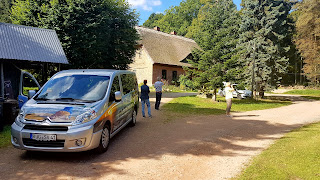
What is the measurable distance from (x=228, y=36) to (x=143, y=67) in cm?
1773

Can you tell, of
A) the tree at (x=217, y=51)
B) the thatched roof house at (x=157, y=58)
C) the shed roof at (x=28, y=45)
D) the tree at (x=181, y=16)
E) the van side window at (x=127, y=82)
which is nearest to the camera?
the van side window at (x=127, y=82)

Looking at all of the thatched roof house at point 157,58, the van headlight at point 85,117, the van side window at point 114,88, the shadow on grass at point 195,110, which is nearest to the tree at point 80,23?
the shadow on grass at point 195,110

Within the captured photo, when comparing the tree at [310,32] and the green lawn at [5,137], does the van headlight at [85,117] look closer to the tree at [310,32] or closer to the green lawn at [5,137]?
the green lawn at [5,137]

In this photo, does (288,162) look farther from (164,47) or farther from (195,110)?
(164,47)

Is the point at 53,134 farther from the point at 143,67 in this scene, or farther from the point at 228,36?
the point at 143,67

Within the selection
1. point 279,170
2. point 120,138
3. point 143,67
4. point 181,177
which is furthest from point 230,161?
point 143,67

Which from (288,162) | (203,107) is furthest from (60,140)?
(203,107)

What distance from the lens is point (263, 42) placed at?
2378 cm

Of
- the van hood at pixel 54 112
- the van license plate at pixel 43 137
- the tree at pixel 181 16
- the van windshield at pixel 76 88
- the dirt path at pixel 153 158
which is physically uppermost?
the tree at pixel 181 16

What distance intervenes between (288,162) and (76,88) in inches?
214

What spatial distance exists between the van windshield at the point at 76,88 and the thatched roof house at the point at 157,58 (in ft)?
82.4

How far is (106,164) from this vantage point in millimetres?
5051

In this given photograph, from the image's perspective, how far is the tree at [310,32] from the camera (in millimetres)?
30734

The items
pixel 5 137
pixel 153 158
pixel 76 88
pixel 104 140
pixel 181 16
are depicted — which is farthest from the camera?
pixel 181 16
